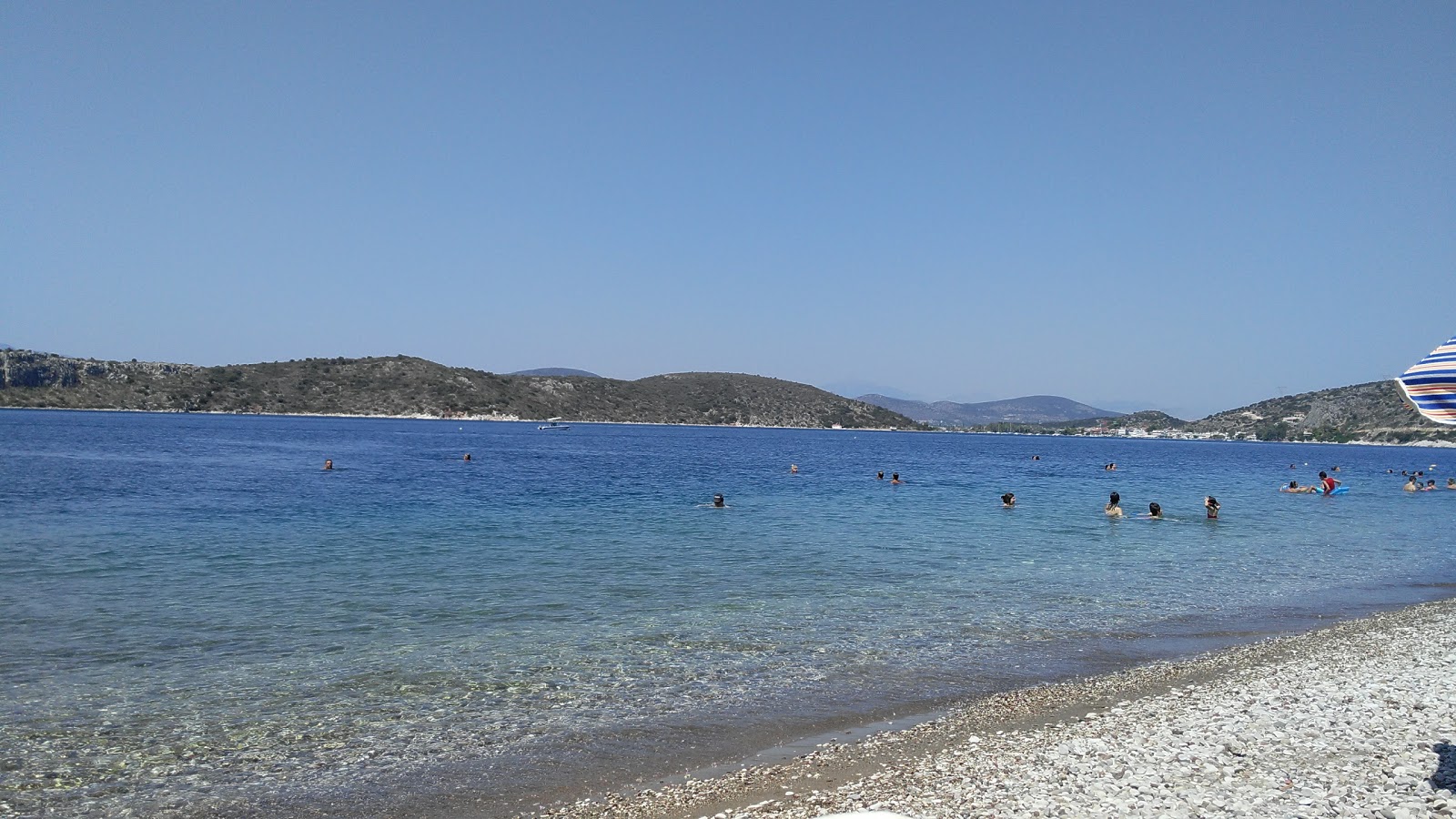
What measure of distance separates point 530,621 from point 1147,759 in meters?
9.54

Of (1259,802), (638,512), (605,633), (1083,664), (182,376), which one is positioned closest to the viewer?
(1259,802)

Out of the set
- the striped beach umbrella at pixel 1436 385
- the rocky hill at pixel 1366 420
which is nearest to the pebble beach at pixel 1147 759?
the striped beach umbrella at pixel 1436 385

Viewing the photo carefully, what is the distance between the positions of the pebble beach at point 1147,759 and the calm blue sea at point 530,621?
1.02 metres

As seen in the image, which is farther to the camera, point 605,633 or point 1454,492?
point 1454,492

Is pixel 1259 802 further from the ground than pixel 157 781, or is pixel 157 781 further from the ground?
pixel 1259 802

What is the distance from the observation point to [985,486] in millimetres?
51312

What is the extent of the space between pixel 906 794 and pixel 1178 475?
7045 cm

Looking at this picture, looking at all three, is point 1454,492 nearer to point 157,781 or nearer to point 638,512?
point 638,512

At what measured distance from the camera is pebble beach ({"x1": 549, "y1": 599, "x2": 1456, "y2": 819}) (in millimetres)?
6965

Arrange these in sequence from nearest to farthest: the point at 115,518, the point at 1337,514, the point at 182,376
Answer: the point at 115,518 → the point at 1337,514 → the point at 182,376

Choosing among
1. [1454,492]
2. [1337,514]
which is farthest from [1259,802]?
[1454,492]

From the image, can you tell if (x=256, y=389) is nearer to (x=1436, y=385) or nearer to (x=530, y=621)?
(x=530, y=621)

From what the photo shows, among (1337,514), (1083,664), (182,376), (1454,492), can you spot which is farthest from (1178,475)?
(182,376)

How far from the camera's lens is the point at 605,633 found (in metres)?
13.8
